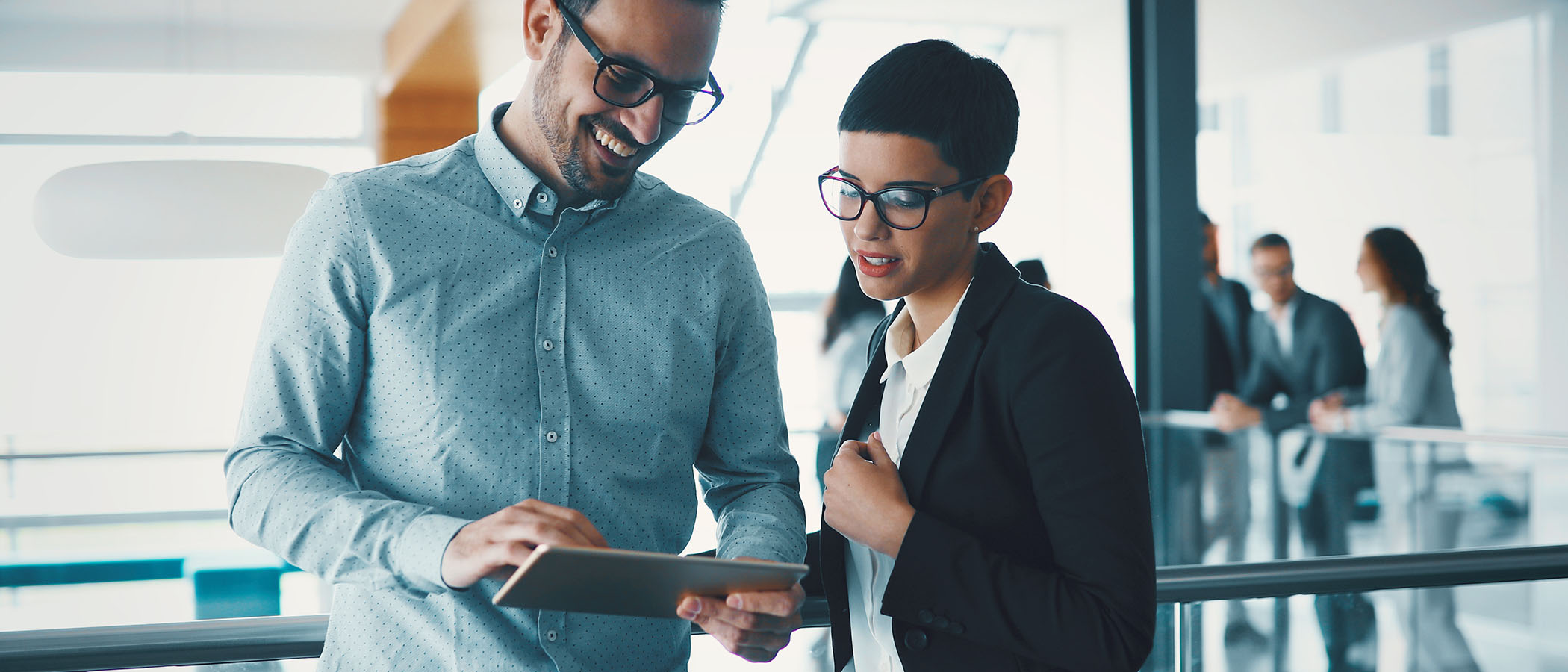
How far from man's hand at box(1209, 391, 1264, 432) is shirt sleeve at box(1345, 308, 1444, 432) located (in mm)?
479

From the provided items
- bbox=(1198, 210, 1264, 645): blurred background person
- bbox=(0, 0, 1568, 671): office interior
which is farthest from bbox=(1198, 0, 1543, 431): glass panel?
bbox=(1198, 210, 1264, 645): blurred background person

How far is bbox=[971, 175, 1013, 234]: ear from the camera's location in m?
1.39

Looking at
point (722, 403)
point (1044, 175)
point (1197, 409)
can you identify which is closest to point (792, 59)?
point (1044, 175)

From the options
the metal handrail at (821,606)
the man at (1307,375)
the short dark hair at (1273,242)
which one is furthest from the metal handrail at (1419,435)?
the metal handrail at (821,606)

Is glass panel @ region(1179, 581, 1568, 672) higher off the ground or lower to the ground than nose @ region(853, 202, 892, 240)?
lower

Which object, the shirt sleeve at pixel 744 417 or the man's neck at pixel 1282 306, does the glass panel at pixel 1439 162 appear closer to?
the man's neck at pixel 1282 306

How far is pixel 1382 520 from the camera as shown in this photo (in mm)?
5207

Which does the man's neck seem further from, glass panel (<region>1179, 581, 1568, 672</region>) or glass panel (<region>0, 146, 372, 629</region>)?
glass panel (<region>0, 146, 372, 629</region>)

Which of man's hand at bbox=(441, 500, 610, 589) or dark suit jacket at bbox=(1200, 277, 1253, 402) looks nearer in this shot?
man's hand at bbox=(441, 500, 610, 589)

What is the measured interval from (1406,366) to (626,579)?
5.19 meters

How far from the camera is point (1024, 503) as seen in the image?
1.28 m

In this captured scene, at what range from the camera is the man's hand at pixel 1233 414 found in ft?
18.9

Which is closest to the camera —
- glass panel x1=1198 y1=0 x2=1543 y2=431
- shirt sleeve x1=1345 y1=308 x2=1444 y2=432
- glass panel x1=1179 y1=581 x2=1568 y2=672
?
glass panel x1=1179 y1=581 x2=1568 y2=672

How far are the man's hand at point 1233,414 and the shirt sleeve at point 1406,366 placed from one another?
48 centimetres
